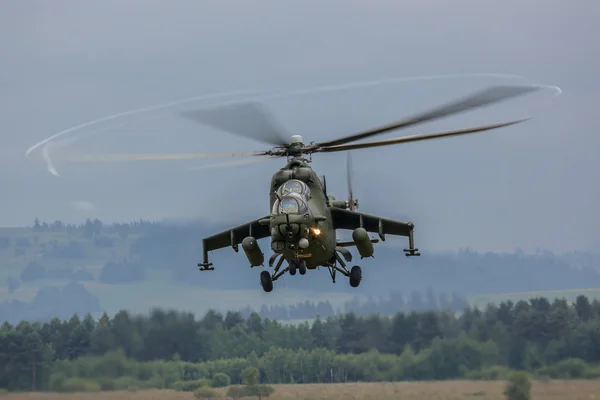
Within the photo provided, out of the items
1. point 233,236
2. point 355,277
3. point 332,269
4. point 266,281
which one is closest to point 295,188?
point 332,269

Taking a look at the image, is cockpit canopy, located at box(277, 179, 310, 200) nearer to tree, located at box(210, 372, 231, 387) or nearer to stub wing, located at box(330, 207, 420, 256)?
stub wing, located at box(330, 207, 420, 256)

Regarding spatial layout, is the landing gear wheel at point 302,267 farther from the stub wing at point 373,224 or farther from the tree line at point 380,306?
the tree line at point 380,306

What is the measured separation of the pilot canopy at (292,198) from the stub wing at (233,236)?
11.0 ft

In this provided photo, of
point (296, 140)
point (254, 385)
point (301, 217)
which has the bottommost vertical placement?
point (254, 385)

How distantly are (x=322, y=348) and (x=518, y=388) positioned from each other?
Answer: 12822mm

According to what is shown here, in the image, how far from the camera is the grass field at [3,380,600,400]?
45812mm

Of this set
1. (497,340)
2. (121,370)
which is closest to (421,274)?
(497,340)

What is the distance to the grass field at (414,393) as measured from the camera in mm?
45812

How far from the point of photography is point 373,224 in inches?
1351

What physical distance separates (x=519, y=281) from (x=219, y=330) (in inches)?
796

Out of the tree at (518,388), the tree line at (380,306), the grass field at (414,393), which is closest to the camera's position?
the tree at (518,388)

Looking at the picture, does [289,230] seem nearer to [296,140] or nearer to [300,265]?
[300,265]

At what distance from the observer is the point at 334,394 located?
4850cm

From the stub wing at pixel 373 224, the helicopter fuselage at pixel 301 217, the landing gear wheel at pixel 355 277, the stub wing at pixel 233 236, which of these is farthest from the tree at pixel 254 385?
the helicopter fuselage at pixel 301 217
